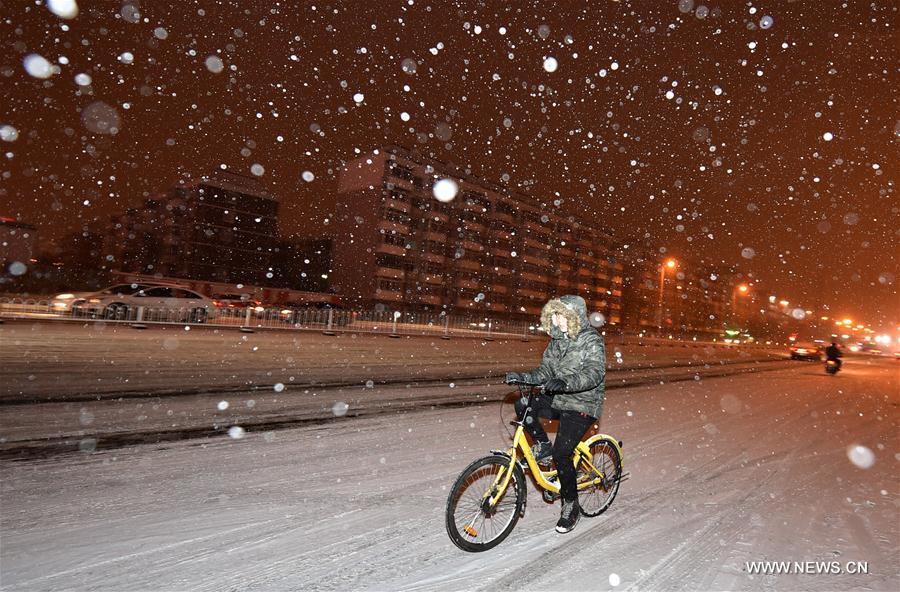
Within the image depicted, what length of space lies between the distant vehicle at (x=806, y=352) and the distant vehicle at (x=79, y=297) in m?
37.9

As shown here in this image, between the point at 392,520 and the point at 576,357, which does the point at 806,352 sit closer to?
the point at 576,357

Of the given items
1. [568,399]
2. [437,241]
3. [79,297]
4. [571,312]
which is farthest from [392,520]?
[437,241]

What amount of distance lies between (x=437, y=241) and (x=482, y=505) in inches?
2668

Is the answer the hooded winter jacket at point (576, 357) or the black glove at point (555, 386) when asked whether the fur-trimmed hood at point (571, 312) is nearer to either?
the hooded winter jacket at point (576, 357)

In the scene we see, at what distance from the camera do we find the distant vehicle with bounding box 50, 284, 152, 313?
19.1 meters

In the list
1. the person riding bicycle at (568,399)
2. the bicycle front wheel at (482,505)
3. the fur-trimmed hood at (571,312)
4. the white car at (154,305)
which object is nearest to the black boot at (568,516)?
the person riding bicycle at (568,399)

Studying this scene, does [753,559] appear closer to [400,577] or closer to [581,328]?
[581,328]

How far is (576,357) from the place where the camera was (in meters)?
4.16

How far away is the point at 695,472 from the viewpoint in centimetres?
622

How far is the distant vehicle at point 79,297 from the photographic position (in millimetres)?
19094

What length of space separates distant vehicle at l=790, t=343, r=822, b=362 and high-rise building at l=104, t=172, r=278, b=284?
217ft

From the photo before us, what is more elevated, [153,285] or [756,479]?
[153,285]

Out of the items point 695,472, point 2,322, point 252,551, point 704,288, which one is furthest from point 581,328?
point 704,288

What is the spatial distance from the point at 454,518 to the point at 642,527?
5.74 ft
